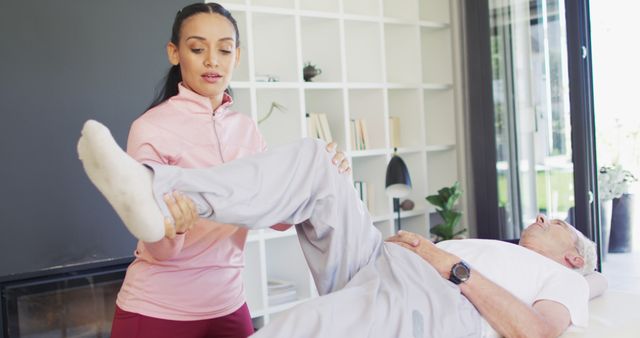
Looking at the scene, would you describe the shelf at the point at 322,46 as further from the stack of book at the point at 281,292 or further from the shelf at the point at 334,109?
the stack of book at the point at 281,292

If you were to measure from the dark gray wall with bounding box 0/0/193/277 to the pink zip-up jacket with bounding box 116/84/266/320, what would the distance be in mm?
940

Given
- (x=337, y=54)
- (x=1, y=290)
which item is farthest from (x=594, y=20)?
(x=1, y=290)

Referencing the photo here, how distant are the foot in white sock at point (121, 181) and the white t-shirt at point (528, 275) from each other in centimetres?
97

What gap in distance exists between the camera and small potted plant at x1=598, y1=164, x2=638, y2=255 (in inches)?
191

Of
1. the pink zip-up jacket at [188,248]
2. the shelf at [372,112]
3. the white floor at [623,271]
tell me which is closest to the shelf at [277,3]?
the shelf at [372,112]

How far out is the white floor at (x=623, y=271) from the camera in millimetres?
A: 4481

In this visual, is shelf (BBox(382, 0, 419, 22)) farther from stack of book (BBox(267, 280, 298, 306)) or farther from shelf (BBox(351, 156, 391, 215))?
stack of book (BBox(267, 280, 298, 306))

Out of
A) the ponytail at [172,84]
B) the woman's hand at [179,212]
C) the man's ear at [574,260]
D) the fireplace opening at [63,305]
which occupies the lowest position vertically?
the fireplace opening at [63,305]

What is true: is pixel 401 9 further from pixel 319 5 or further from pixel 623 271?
pixel 623 271

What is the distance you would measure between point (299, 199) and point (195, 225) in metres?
0.33

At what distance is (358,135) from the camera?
4.34 metres

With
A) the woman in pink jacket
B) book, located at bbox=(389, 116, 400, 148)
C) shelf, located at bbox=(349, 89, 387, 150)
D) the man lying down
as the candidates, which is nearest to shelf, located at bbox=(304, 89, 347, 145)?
shelf, located at bbox=(349, 89, 387, 150)

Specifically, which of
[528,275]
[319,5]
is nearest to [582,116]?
[319,5]

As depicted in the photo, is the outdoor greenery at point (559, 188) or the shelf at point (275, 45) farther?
the outdoor greenery at point (559, 188)
